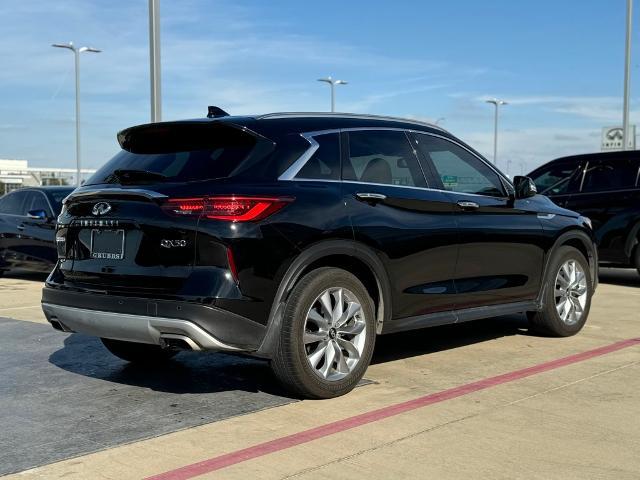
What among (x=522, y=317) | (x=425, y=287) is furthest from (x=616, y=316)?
(x=425, y=287)

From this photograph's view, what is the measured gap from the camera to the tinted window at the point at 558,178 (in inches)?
453

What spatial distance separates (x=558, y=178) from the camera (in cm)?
1173

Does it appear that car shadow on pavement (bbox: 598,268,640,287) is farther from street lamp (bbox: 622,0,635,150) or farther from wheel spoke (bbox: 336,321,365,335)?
street lamp (bbox: 622,0,635,150)

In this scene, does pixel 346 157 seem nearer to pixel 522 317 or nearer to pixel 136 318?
pixel 136 318

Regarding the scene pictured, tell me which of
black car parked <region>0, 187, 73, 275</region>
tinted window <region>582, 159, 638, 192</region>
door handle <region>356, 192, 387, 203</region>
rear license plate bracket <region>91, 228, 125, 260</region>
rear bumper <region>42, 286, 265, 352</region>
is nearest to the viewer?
rear bumper <region>42, 286, 265, 352</region>

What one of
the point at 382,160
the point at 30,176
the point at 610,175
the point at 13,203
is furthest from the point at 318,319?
the point at 30,176

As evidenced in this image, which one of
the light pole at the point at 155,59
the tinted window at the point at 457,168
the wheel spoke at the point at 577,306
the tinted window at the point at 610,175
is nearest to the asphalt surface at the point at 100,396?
the tinted window at the point at 457,168

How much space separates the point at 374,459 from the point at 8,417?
221cm

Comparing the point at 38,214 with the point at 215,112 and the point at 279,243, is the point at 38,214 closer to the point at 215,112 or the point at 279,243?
the point at 215,112

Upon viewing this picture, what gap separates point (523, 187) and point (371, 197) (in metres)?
1.92

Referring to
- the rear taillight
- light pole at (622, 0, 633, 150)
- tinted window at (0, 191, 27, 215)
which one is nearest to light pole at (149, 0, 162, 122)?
tinted window at (0, 191, 27, 215)

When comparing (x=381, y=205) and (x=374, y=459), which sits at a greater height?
(x=381, y=205)

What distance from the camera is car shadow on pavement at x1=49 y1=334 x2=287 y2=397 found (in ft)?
17.3

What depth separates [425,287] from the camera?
5.51m
